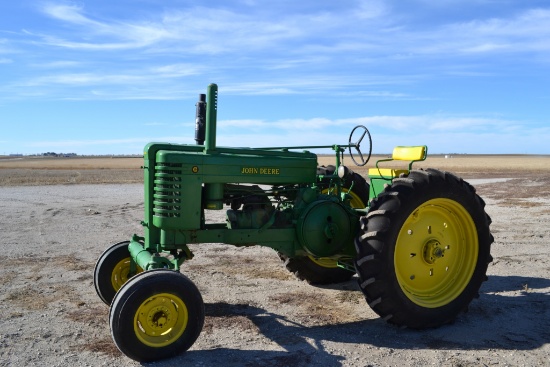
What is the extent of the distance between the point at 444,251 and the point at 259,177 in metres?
2.20

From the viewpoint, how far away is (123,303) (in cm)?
467

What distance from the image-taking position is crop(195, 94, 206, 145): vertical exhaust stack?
6.00 metres

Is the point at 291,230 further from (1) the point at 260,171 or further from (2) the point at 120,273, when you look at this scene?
(2) the point at 120,273

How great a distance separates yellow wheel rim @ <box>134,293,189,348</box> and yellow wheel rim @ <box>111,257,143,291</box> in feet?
5.38

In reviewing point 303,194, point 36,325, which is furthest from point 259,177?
point 36,325

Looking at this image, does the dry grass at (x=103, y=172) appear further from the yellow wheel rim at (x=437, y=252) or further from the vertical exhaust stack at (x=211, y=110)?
the yellow wheel rim at (x=437, y=252)

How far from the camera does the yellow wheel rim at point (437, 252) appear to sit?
5.93 metres

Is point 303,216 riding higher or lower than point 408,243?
higher

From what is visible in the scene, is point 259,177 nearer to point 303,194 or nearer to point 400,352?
point 303,194

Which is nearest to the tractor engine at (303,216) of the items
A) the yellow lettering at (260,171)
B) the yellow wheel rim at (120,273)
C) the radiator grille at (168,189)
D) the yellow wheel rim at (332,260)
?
the yellow lettering at (260,171)

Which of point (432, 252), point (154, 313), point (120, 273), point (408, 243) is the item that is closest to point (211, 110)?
point (154, 313)

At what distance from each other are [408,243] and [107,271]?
341cm

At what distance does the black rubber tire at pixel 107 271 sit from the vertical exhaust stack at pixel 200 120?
153 centimetres

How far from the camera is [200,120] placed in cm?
608
